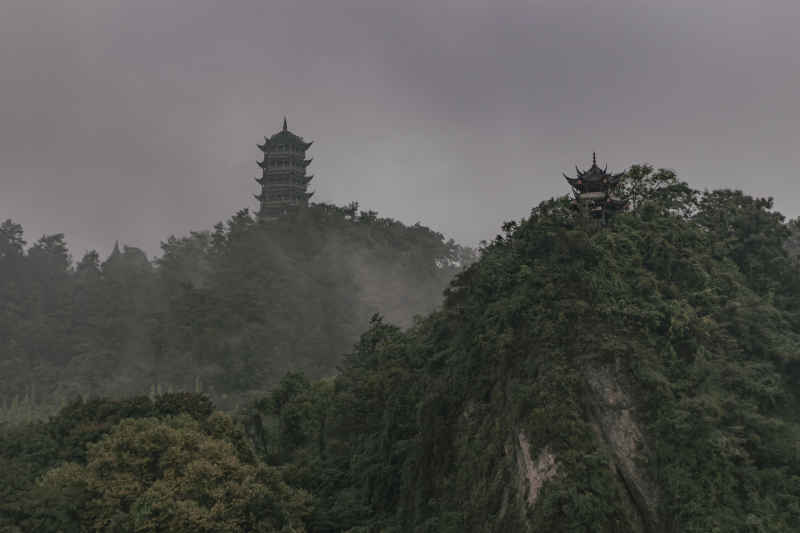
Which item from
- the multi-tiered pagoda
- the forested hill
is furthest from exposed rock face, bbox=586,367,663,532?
the multi-tiered pagoda

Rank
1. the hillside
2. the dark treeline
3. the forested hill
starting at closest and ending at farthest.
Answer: the hillside < the dark treeline < the forested hill

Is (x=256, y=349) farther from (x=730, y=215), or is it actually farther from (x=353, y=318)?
(x=730, y=215)

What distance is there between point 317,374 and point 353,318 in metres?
9.93

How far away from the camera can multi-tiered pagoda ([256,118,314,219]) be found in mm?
78625

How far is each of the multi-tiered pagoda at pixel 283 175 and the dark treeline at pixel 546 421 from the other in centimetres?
4993

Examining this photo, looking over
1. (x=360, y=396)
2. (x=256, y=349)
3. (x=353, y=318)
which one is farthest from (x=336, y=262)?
(x=360, y=396)

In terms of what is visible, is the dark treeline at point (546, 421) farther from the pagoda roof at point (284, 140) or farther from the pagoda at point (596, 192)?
the pagoda roof at point (284, 140)

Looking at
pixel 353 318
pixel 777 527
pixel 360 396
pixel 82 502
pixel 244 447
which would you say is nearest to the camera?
pixel 777 527

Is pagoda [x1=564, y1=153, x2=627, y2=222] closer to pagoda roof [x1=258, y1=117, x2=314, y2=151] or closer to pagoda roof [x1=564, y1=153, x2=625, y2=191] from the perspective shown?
pagoda roof [x1=564, y1=153, x2=625, y2=191]

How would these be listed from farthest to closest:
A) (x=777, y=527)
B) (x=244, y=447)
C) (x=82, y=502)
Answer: (x=244, y=447) → (x=82, y=502) → (x=777, y=527)

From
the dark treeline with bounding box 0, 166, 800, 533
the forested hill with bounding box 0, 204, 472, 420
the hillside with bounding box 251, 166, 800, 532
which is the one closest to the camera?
the hillside with bounding box 251, 166, 800, 532

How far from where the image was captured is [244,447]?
89.9 feet

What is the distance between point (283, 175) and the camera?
79.5 m

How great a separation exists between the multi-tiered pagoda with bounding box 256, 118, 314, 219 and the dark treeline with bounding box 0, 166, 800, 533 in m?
49.9
